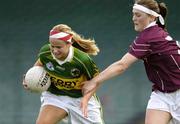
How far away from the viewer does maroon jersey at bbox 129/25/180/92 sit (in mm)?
6891

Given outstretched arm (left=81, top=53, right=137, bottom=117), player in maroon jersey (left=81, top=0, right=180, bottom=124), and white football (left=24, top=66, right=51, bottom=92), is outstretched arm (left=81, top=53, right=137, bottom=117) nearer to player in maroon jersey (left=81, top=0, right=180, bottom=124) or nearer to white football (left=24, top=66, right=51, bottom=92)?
player in maroon jersey (left=81, top=0, right=180, bottom=124)

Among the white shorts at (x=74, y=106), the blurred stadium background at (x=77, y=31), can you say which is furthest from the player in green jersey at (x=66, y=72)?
the blurred stadium background at (x=77, y=31)

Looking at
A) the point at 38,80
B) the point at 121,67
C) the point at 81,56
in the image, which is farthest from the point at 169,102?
the point at 38,80

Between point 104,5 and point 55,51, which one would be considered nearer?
point 55,51

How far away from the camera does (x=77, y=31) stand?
11.4 meters

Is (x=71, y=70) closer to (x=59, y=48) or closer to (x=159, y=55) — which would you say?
(x=59, y=48)

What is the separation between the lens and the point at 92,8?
452 inches

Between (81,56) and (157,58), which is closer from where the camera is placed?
(157,58)

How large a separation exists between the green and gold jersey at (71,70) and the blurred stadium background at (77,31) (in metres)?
3.29

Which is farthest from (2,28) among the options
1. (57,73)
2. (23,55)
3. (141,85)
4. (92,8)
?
(57,73)

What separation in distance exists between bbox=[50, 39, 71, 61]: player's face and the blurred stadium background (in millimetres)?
3583

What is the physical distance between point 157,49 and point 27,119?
4484 millimetres

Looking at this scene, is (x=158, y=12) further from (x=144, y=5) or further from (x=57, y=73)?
(x=57, y=73)

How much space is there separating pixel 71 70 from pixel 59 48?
32 centimetres
